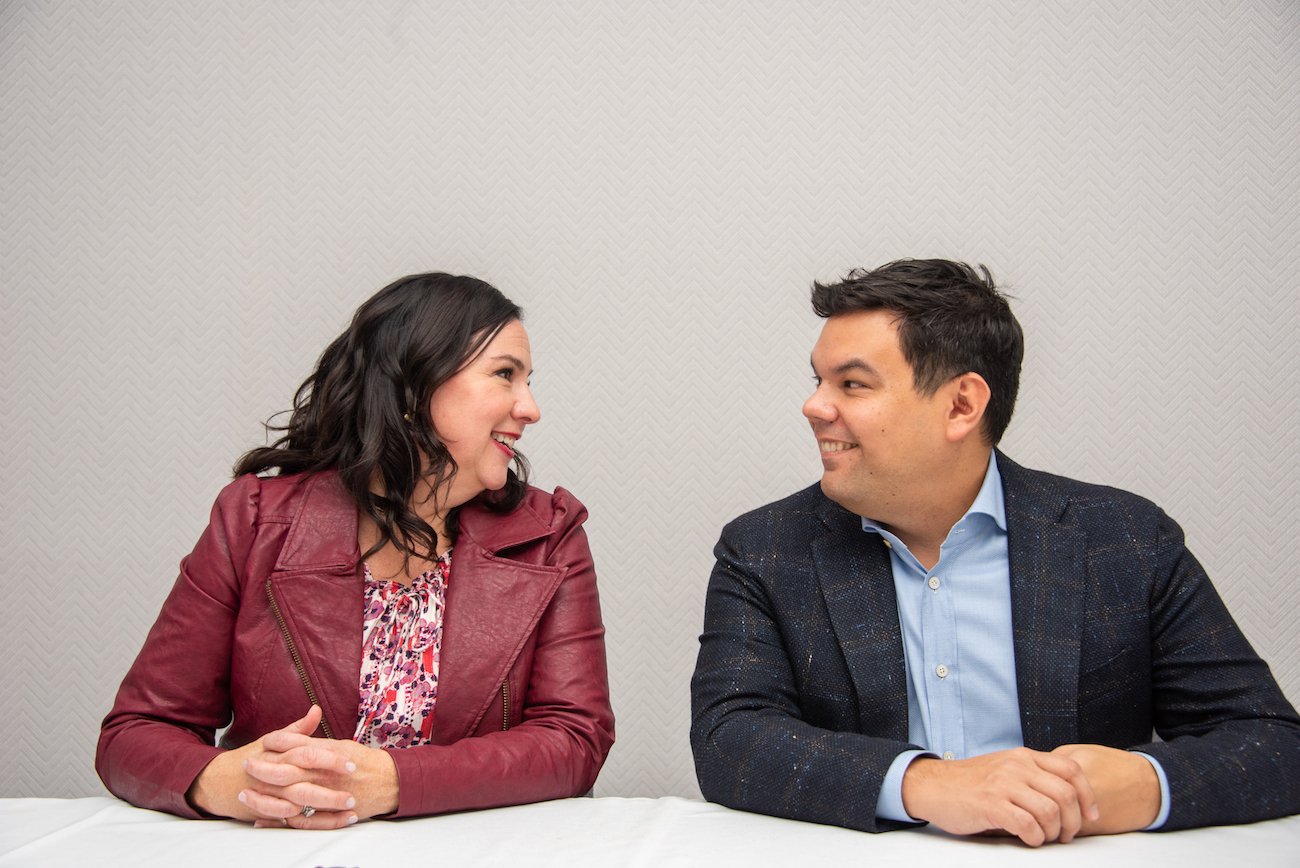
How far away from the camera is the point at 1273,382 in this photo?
8.09 ft

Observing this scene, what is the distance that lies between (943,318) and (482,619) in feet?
2.79

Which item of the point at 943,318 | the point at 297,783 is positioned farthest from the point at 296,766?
the point at 943,318

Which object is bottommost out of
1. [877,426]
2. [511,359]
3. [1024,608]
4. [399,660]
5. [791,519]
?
[399,660]

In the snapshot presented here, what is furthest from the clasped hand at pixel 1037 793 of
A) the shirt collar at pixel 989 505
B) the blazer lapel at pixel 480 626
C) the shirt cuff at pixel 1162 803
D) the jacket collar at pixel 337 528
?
the jacket collar at pixel 337 528

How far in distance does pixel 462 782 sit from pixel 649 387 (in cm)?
129

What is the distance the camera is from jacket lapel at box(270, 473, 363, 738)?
1.63 metres

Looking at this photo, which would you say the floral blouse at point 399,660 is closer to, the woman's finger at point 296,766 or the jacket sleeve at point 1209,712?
the woman's finger at point 296,766

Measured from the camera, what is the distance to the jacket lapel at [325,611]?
1.63m

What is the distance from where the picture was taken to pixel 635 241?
256cm

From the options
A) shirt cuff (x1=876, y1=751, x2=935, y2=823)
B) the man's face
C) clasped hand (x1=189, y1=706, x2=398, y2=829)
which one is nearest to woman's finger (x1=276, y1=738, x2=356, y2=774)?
clasped hand (x1=189, y1=706, x2=398, y2=829)

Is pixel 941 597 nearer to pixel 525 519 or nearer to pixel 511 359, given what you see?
pixel 525 519

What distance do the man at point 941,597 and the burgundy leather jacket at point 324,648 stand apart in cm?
22

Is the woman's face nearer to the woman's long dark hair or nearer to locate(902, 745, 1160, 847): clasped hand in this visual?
the woman's long dark hair

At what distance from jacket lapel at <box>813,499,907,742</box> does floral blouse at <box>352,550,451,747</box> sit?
62cm
